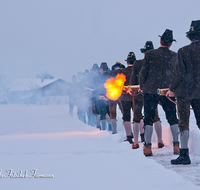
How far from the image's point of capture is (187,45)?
5367 millimetres

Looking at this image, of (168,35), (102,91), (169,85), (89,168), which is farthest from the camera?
(102,91)

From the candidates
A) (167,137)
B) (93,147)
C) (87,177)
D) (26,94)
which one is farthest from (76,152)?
(26,94)

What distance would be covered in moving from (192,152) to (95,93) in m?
6.15

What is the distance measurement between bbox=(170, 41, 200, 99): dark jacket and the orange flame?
11.0ft

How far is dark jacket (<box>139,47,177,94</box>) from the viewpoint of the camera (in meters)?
6.41

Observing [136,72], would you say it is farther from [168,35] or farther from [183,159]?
[183,159]

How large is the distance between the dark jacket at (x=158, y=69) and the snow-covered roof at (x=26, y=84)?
71152 millimetres

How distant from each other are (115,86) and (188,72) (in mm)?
4118

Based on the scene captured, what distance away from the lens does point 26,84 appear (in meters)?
81.3

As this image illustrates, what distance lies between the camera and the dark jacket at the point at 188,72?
5.24m

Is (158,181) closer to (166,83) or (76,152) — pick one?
(76,152)

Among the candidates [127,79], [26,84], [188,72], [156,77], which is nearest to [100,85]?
[127,79]

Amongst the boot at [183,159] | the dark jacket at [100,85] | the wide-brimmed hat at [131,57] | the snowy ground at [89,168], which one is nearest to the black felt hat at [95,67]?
the dark jacket at [100,85]

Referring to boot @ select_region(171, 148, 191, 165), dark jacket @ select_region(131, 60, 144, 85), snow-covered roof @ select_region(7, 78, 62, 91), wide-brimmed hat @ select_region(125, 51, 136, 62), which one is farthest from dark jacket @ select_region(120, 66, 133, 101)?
snow-covered roof @ select_region(7, 78, 62, 91)
